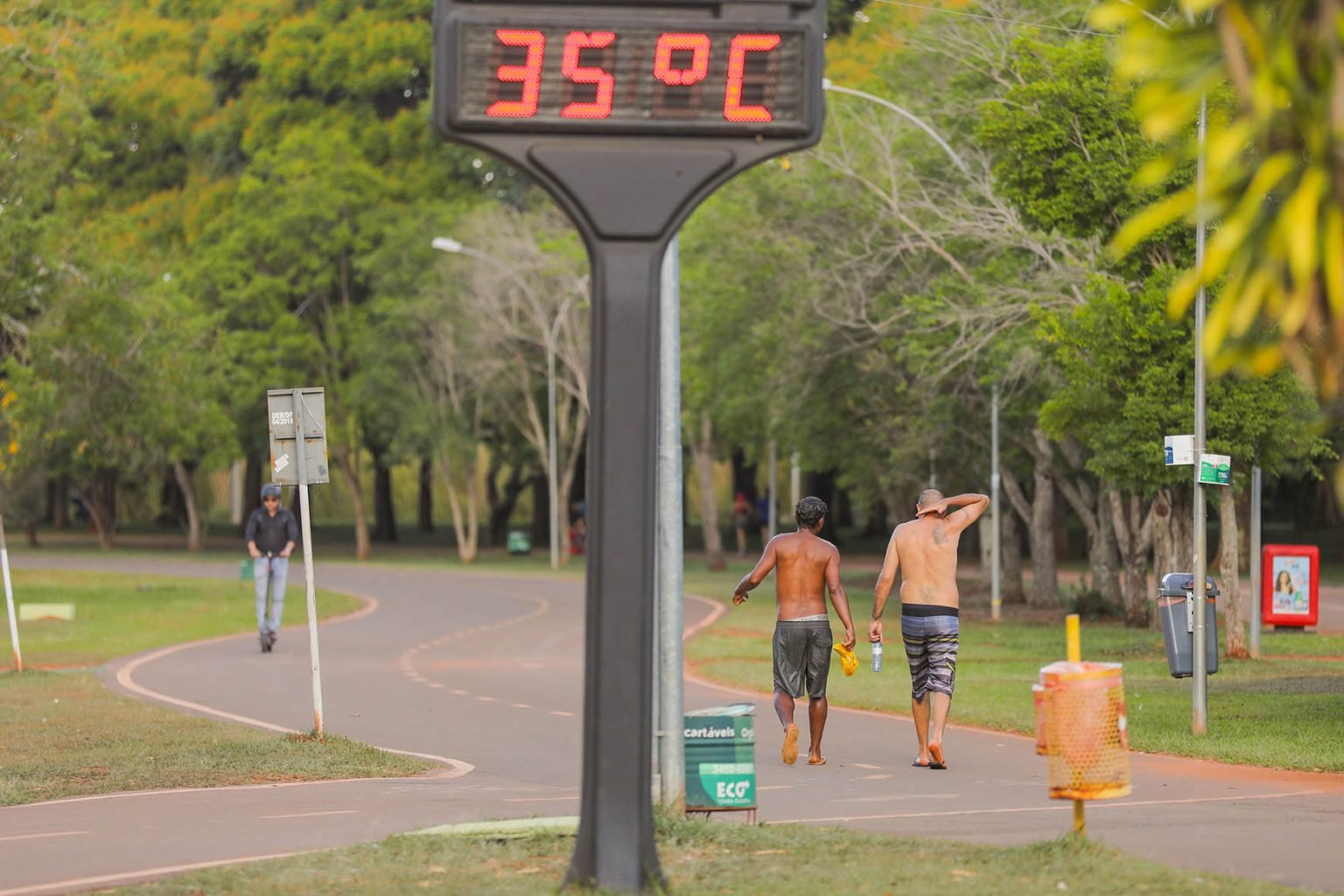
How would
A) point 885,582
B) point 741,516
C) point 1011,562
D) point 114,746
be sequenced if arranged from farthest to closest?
point 741,516 < point 1011,562 < point 114,746 < point 885,582

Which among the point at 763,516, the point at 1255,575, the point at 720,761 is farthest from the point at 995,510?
the point at 763,516

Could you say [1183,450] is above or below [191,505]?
above

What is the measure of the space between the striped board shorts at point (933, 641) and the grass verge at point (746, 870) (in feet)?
12.6

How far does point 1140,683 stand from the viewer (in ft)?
68.5

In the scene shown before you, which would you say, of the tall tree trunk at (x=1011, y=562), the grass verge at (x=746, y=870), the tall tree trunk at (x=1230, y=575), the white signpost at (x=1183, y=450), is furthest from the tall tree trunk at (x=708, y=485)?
the grass verge at (x=746, y=870)

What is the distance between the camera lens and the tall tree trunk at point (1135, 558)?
100.0ft

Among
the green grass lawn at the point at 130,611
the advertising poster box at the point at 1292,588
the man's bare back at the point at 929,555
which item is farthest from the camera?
the advertising poster box at the point at 1292,588

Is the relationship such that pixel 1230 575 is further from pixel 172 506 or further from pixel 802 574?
pixel 172 506

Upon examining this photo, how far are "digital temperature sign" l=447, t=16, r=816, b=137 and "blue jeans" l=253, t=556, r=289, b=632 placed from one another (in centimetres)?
1734

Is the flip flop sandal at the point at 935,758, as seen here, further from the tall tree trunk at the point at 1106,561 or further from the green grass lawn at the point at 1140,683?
the tall tree trunk at the point at 1106,561

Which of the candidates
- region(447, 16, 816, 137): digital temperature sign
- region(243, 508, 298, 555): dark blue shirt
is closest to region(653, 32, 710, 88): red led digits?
region(447, 16, 816, 137): digital temperature sign

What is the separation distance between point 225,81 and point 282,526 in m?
42.6

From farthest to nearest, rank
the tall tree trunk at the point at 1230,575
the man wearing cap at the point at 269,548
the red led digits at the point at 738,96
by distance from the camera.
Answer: the man wearing cap at the point at 269,548
the tall tree trunk at the point at 1230,575
the red led digits at the point at 738,96

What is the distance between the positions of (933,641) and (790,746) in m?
1.22
